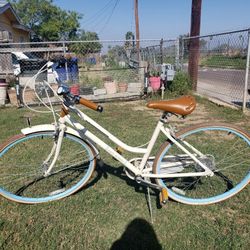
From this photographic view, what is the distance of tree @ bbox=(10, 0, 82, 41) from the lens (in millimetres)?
36928

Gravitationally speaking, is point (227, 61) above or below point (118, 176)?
above

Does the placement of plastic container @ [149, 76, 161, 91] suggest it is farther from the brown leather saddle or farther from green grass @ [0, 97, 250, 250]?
the brown leather saddle

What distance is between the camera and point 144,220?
238 cm

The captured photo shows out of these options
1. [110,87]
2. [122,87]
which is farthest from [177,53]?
[110,87]

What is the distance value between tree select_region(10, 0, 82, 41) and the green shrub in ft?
109

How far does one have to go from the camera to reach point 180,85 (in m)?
7.82

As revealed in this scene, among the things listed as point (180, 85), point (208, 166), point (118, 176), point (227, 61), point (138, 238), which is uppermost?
point (227, 61)

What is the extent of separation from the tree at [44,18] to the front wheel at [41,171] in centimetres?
3685

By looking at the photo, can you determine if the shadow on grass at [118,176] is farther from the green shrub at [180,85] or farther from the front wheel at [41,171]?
the green shrub at [180,85]

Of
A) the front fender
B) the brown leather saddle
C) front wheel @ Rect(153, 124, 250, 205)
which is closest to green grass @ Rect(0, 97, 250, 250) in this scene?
front wheel @ Rect(153, 124, 250, 205)

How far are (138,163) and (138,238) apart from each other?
666 mm

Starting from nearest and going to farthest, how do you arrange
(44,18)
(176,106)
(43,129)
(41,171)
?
1. (176,106)
2. (43,129)
3. (41,171)
4. (44,18)

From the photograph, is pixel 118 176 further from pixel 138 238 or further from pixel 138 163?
pixel 138 238

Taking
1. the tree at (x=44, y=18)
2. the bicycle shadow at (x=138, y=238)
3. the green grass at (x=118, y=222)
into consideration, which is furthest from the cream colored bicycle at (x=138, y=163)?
the tree at (x=44, y=18)
